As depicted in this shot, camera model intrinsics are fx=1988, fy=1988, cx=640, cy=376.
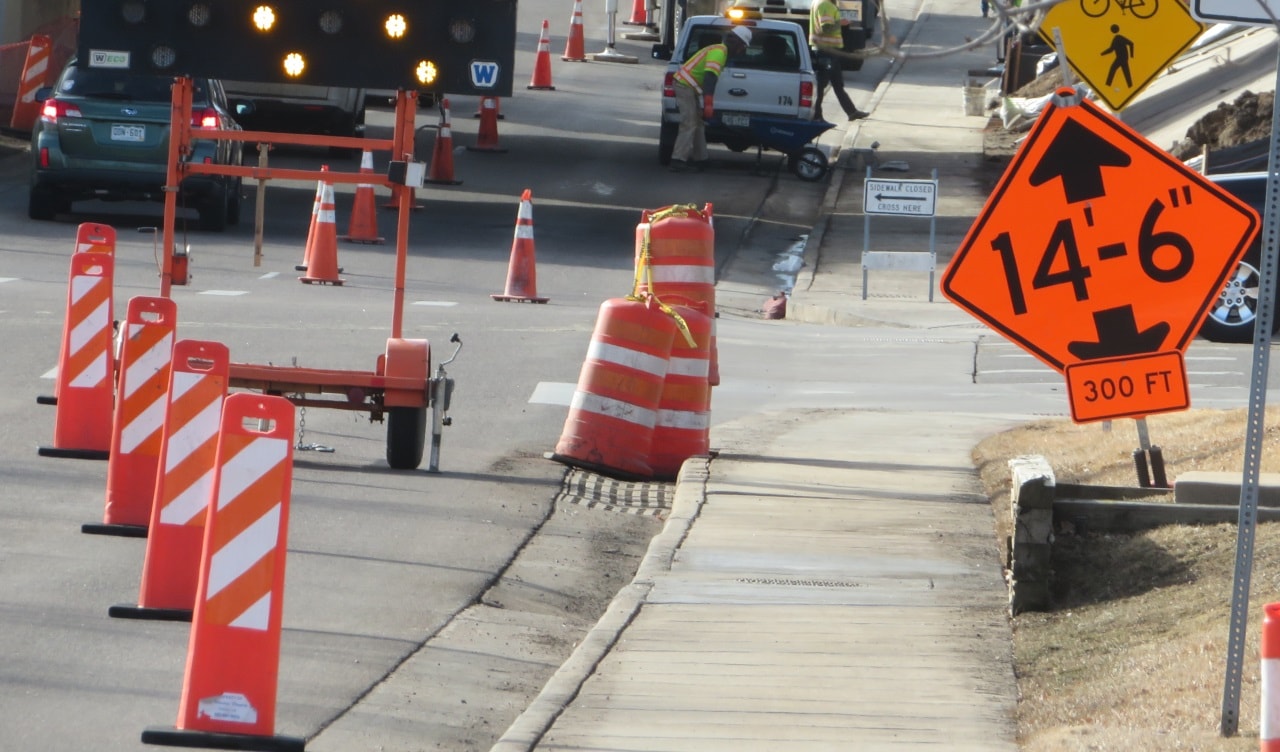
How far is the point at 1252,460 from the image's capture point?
580 centimetres

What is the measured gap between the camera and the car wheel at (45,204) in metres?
20.3

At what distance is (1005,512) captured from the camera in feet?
31.9

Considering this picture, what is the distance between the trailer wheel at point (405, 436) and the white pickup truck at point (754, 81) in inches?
628

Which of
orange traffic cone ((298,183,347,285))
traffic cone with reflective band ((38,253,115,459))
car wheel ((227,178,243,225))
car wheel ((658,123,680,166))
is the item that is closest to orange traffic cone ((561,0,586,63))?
car wheel ((658,123,680,166))

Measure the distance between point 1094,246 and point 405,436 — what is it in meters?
4.48

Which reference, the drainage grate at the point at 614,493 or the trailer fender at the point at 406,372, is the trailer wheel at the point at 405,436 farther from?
the drainage grate at the point at 614,493

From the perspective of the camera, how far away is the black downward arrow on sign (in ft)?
22.8

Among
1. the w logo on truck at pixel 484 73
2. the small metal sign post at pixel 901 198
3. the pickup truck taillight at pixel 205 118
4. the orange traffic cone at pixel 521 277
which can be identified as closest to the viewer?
the w logo on truck at pixel 484 73

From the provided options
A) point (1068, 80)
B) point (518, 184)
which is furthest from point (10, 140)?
point (1068, 80)

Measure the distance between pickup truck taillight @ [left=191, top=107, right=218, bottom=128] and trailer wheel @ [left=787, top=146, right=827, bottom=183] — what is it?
1029 cm

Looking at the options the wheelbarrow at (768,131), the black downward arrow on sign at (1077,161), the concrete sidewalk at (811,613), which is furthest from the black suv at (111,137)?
the black downward arrow on sign at (1077,161)

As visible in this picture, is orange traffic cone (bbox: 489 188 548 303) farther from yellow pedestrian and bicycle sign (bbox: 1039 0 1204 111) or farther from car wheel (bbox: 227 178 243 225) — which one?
yellow pedestrian and bicycle sign (bbox: 1039 0 1204 111)

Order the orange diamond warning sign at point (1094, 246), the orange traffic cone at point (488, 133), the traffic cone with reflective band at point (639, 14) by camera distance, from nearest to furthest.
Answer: the orange diamond warning sign at point (1094, 246) → the orange traffic cone at point (488, 133) → the traffic cone with reflective band at point (639, 14)

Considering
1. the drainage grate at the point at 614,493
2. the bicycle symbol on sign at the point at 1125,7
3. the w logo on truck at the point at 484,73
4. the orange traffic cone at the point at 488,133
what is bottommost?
the drainage grate at the point at 614,493
